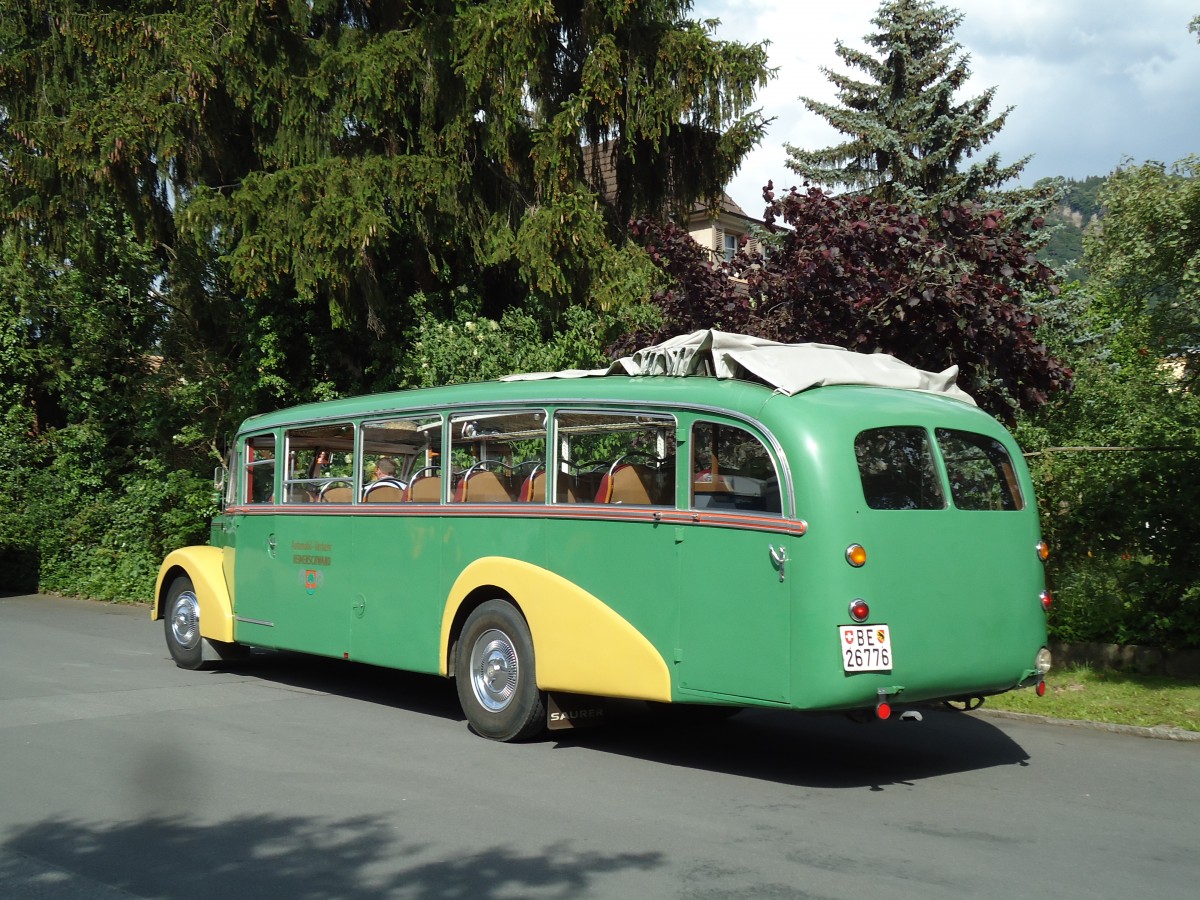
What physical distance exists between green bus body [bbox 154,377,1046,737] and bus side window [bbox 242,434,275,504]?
8.73ft

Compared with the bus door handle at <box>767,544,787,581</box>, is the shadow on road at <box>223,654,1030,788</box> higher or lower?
lower

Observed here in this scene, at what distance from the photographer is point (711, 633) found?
25.0 feet

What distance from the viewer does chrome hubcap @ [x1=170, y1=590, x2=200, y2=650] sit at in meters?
12.8

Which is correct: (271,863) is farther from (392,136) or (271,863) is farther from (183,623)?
(392,136)

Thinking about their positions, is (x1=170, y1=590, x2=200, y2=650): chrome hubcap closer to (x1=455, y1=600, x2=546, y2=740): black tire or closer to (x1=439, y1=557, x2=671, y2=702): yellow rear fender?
(x1=455, y1=600, x2=546, y2=740): black tire

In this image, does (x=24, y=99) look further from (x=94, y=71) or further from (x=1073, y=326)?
(x=1073, y=326)

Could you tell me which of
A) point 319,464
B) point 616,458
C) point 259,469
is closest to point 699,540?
point 616,458

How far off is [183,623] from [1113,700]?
8869 millimetres

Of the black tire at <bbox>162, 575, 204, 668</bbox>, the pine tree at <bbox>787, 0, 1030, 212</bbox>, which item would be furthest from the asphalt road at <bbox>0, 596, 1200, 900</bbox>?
the pine tree at <bbox>787, 0, 1030, 212</bbox>

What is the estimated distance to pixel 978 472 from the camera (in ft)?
26.7

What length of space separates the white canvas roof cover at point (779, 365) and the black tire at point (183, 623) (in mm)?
6027

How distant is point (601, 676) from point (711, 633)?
3.15ft

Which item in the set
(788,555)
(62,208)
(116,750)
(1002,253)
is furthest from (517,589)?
(62,208)

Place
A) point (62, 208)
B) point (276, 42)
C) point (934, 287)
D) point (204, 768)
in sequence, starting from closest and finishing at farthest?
point (204, 768), point (934, 287), point (276, 42), point (62, 208)
